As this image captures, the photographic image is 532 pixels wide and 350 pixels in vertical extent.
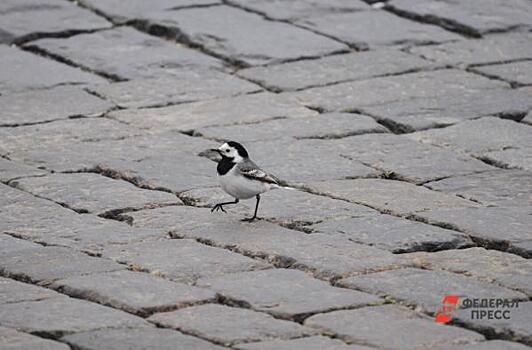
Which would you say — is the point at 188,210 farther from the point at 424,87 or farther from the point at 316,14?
the point at 316,14

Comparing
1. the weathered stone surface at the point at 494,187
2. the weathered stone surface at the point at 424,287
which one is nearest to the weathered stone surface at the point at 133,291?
the weathered stone surface at the point at 424,287

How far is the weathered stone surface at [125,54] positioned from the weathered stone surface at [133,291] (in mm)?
3128

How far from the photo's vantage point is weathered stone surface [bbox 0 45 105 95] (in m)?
7.61

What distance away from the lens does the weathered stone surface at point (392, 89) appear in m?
7.45

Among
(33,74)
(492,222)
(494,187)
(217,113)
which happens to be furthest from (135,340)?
(33,74)

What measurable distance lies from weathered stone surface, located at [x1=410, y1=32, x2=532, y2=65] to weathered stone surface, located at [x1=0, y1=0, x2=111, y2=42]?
2273mm

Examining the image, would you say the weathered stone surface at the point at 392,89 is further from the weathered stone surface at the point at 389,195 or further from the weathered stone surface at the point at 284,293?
the weathered stone surface at the point at 284,293

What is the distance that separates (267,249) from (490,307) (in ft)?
3.54

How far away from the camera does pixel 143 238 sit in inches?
213

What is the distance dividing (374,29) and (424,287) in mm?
4226

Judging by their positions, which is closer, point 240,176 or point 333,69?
point 240,176

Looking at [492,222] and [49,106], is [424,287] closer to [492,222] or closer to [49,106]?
[492,222]

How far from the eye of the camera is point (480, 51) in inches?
330

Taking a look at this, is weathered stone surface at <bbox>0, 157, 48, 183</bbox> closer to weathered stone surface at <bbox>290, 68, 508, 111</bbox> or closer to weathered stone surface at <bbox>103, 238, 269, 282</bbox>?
weathered stone surface at <bbox>103, 238, 269, 282</bbox>
